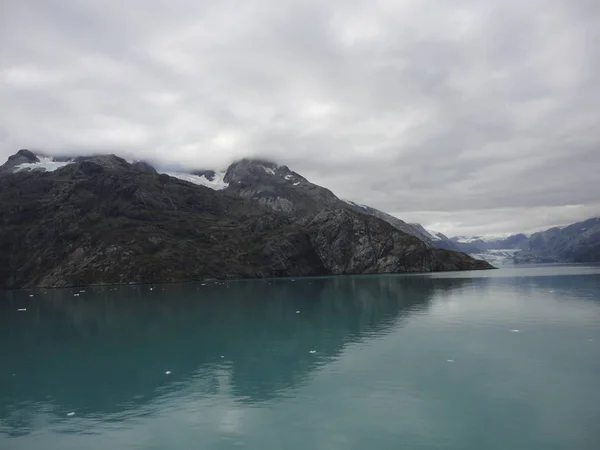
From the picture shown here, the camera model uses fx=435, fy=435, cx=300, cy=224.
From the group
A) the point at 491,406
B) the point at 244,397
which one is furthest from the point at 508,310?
the point at 244,397

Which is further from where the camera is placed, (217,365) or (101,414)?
(217,365)

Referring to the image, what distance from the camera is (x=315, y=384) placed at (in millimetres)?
36719

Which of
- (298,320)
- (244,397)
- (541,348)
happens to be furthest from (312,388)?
(298,320)

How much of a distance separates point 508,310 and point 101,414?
68.6 m

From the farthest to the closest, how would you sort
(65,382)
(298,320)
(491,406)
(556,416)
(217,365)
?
(298,320)
(217,365)
(65,382)
(491,406)
(556,416)

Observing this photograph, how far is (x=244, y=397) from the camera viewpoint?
34156 mm

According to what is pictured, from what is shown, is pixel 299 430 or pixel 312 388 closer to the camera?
pixel 299 430

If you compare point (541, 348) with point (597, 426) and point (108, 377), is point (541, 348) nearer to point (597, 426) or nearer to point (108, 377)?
point (597, 426)

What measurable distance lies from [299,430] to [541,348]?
106ft

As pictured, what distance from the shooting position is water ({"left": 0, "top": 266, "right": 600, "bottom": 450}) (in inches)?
1041

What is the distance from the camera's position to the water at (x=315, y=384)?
26453 millimetres

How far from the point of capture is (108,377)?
42.5 m

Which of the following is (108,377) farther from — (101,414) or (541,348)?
(541,348)

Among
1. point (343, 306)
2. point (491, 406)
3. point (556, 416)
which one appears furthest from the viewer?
point (343, 306)
